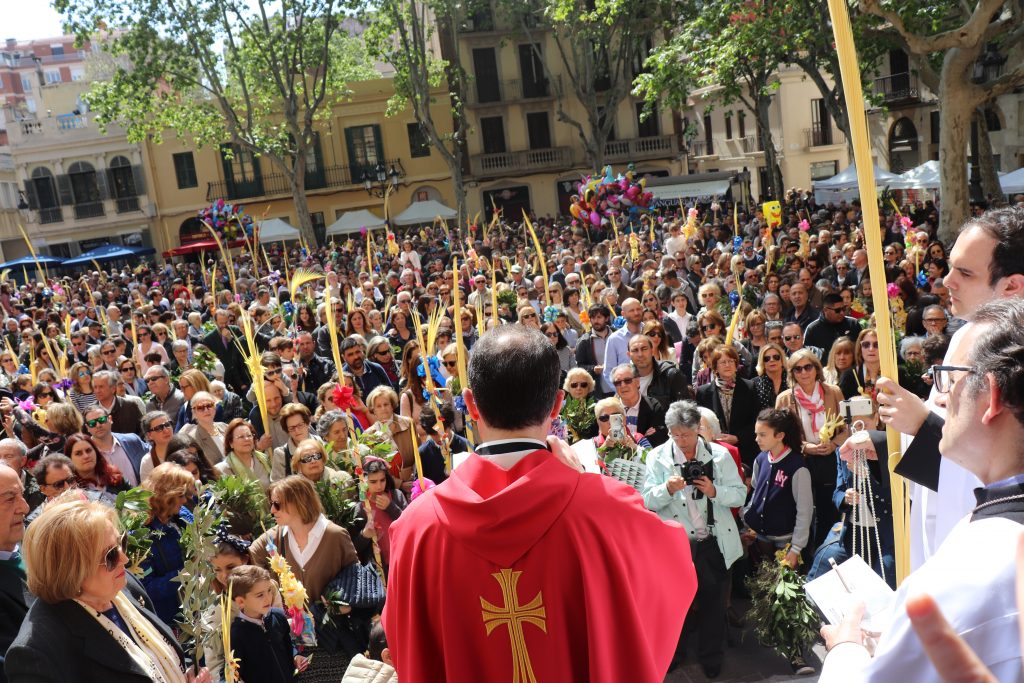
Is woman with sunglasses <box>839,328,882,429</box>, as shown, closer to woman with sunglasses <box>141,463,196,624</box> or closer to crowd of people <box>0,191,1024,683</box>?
crowd of people <box>0,191,1024,683</box>

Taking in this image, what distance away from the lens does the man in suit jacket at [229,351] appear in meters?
10.1

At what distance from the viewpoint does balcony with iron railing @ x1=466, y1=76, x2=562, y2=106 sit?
3962 centimetres

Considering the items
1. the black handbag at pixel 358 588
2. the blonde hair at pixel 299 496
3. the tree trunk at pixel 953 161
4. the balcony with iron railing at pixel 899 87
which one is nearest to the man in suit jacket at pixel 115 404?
the blonde hair at pixel 299 496

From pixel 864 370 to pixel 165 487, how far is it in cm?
456

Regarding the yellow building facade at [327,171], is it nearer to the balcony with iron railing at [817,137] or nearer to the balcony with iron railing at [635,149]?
the balcony with iron railing at [635,149]

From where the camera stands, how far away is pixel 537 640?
7.32 feet

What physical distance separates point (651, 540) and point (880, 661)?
87 cm

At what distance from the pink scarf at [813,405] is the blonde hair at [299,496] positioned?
311cm

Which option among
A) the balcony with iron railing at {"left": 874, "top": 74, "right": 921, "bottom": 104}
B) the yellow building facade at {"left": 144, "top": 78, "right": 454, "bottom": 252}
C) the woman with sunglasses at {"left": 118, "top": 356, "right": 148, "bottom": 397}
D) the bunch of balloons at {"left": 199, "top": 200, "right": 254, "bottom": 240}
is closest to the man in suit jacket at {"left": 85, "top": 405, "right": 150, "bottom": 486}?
the woman with sunglasses at {"left": 118, "top": 356, "right": 148, "bottom": 397}

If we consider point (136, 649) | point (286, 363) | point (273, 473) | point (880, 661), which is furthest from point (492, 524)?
point (286, 363)

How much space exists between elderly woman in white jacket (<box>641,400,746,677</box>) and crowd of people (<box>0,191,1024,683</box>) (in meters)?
0.01

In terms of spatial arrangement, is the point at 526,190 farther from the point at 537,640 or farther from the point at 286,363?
the point at 537,640

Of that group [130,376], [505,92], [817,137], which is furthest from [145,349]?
[817,137]

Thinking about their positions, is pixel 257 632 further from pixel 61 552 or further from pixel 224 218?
pixel 224 218
